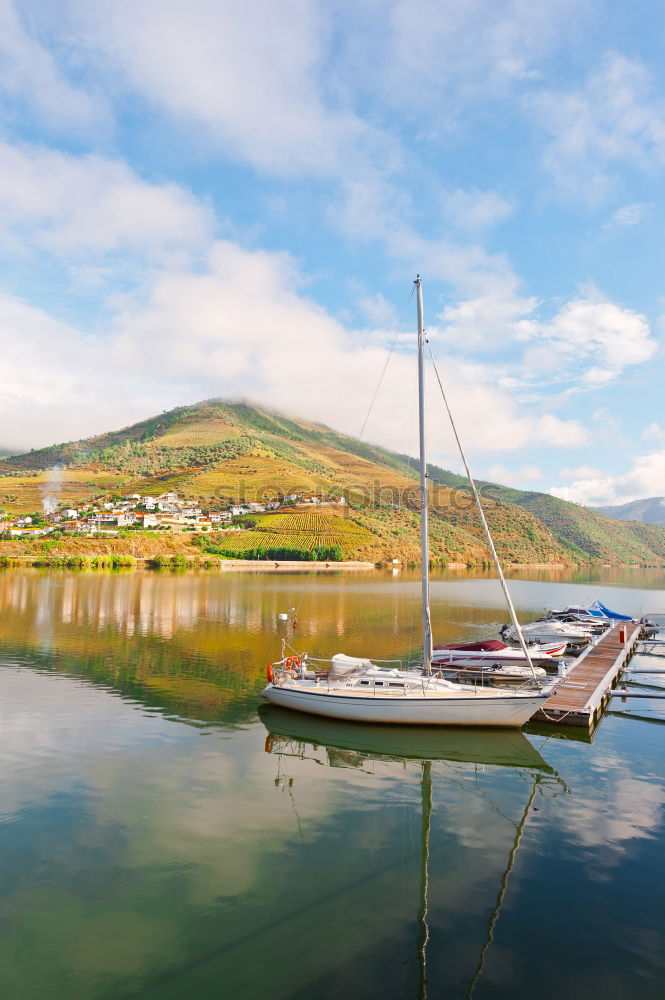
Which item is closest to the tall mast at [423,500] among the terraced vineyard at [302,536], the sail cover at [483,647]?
the sail cover at [483,647]

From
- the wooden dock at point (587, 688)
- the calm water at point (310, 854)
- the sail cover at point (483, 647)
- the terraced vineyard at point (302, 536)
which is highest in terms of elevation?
the terraced vineyard at point (302, 536)

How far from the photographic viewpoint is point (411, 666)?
3438 cm

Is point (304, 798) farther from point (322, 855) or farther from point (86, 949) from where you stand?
point (86, 949)

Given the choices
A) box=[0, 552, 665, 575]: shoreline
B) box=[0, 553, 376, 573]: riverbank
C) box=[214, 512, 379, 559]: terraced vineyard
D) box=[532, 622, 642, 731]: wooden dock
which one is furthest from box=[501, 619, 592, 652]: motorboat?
box=[214, 512, 379, 559]: terraced vineyard

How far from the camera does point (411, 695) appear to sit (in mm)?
22672

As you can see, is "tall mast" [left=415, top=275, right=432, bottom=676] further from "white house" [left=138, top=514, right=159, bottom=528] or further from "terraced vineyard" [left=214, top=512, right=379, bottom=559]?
"white house" [left=138, top=514, right=159, bottom=528]

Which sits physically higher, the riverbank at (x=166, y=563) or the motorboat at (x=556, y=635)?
the riverbank at (x=166, y=563)

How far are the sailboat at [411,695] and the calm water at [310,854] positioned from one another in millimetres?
759

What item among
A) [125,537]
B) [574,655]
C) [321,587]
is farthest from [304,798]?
[125,537]

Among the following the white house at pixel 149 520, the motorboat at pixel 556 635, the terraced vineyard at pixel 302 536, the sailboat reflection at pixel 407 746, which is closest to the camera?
the sailboat reflection at pixel 407 746

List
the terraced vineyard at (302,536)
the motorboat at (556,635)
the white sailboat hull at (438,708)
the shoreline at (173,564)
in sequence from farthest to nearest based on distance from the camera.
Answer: the terraced vineyard at (302,536) < the shoreline at (173,564) < the motorboat at (556,635) < the white sailboat hull at (438,708)

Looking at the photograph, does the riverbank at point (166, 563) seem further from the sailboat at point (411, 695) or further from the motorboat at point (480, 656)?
the sailboat at point (411, 695)

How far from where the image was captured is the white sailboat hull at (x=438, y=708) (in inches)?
877

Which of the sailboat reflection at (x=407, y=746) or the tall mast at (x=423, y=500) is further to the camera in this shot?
the tall mast at (x=423, y=500)
